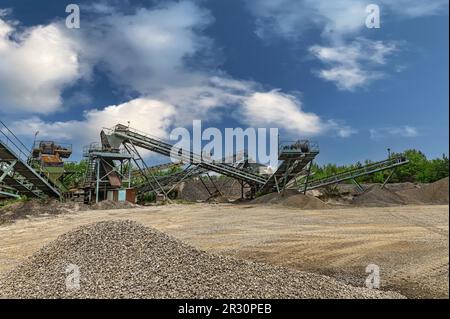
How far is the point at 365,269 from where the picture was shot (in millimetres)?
7387

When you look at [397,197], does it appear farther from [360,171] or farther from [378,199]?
[360,171]

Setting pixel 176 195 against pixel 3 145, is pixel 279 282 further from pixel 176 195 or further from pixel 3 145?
pixel 176 195

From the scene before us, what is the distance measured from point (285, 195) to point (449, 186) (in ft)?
77.1

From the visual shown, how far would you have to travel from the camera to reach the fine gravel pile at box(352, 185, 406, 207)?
24003 mm

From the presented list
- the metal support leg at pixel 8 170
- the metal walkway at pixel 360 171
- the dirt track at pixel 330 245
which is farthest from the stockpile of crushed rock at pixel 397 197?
the metal support leg at pixel 8 170

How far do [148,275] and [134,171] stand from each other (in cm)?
2721

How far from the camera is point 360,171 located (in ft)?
96.9


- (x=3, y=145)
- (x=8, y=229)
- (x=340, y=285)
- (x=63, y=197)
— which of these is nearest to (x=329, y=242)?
(x=340, y=285)

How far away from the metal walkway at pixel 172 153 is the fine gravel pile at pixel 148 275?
21807 millimetres

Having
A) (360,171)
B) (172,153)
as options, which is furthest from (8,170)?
(360,171)

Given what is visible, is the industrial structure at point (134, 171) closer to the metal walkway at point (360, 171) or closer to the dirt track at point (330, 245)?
the metal walkway at point (360, 171)

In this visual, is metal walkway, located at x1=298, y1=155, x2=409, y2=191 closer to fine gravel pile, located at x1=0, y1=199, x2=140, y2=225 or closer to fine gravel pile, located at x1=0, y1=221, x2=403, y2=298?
fine gravel pile, located at x1=0, y1=199, x2=140, y2=225

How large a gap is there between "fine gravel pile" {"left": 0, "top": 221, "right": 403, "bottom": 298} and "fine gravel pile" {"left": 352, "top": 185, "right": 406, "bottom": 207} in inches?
758

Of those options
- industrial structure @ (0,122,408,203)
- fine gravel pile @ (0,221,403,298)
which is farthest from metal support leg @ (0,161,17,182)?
fine gravel pile @ (0,221,403,298)
